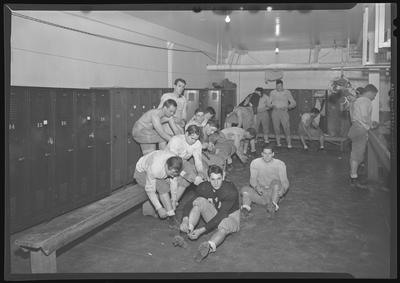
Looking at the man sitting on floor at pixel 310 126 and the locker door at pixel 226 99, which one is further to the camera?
the locker door at pixel 226 99

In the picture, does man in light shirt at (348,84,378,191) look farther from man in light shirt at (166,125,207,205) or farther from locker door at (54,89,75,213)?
locker door at (54,89,75,213)

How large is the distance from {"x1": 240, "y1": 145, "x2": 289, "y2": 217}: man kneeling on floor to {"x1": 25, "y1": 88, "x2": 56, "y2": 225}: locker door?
205cm

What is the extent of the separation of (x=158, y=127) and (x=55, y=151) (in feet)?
3.91

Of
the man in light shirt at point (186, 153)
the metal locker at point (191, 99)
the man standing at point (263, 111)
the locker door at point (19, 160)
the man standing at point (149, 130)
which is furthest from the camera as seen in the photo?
the man standing at point (263, 111)

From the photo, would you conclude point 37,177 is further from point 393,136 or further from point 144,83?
point 144,83

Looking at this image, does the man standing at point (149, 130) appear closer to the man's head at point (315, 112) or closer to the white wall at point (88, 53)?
the white wall at point (88, 53)

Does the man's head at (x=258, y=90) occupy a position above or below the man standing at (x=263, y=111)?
above

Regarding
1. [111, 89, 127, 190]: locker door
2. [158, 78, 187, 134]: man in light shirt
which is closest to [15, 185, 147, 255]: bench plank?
[111, 89, 127, 190]: locker door

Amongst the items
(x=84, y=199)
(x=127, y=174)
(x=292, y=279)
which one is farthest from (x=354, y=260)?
(x=127, y=174)

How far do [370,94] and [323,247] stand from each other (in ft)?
9.42

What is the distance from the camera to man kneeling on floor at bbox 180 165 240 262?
364 centimetres

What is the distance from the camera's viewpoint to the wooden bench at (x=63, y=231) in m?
2.90

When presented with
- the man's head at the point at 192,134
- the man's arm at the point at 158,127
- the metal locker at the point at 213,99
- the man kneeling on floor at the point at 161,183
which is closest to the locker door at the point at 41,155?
the man kneeling on floor at the point at 161,183

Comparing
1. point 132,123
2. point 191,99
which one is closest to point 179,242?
point 132,123
